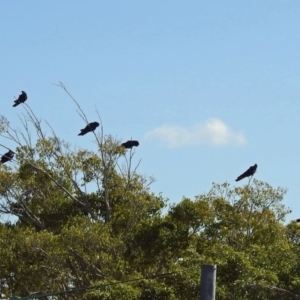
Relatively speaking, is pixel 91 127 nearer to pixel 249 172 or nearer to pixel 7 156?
pixel 7 156

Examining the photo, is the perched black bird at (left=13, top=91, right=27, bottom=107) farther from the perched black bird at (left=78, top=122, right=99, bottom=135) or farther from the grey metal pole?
the grey metal pole

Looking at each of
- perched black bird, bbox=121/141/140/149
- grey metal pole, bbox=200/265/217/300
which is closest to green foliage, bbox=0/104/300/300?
perched black bird, bbox=121/141/140/149

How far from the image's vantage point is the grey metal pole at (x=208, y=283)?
773 cm

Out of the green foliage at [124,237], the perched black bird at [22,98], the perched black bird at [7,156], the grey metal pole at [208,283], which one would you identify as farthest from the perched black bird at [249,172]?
the grey metal pole at [208,283]

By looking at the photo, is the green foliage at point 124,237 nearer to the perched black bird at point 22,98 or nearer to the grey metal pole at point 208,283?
the perched black bird at point 22,98

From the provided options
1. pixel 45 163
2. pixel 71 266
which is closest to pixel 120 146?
pixel 45 163

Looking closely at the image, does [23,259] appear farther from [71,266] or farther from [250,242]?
[250,242]

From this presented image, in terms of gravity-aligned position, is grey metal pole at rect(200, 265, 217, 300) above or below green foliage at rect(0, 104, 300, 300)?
below

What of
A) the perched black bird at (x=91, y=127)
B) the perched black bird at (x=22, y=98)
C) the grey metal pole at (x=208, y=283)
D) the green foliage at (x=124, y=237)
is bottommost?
the grey metal pole at (x=208, y=283)

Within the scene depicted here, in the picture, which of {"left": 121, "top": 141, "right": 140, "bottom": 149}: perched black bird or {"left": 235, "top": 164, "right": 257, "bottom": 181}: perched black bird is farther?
{"left": 121, "top": 141, "right": 140, "bottom": 149}: perched black bird

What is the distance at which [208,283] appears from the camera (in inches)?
305

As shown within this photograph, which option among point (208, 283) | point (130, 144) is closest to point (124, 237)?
point (130, 144)

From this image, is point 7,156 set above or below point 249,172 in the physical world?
above

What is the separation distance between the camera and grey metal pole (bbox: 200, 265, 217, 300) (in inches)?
304
